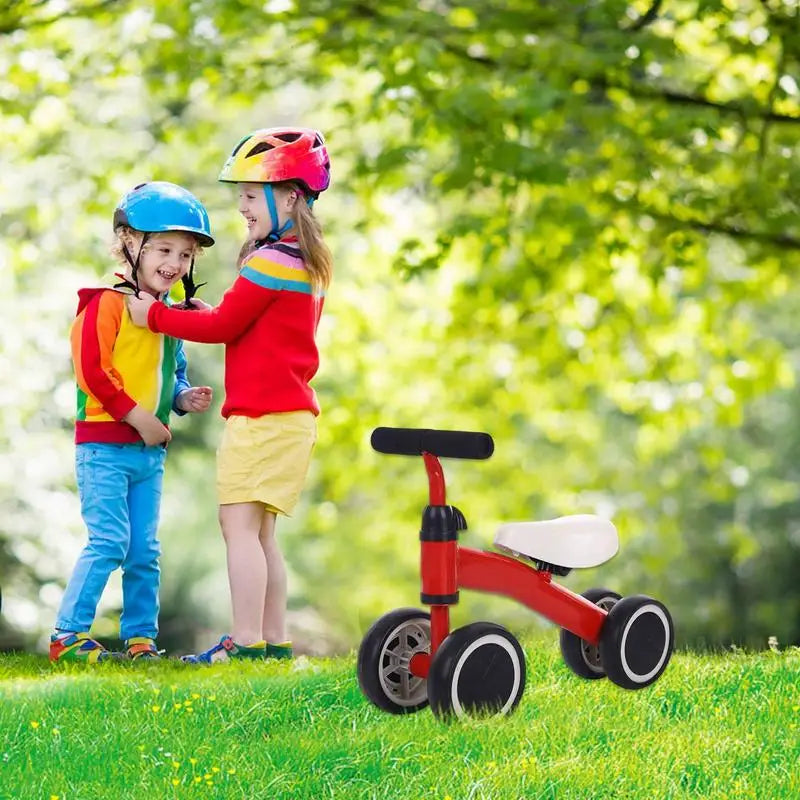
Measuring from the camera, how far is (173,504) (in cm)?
1395

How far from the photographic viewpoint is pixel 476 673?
3781mm

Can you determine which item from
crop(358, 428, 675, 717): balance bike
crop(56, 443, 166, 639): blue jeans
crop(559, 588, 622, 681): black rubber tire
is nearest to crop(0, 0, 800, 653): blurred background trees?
crop(559, 588, 622, 681): black rubber tire

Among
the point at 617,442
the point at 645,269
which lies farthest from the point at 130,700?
the point at 617,442

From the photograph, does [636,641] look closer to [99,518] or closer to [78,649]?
[99,518]

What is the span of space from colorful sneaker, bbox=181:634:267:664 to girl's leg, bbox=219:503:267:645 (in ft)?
0.39

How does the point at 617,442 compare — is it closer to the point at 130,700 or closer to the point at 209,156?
the point at 209,156

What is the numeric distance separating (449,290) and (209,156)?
3713mm

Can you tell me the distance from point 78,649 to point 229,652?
0.57m

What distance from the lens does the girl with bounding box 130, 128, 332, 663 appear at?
4.46m

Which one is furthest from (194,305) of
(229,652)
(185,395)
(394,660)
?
(394,660)

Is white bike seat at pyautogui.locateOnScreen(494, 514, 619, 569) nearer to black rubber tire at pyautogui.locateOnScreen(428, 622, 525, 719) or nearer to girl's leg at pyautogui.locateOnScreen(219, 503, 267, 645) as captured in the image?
black rubber tire at pyautogui.locateOnScreen(428, 622, 525, 719)

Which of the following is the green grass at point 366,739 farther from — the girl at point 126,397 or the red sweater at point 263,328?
the red sweater at point 263,328

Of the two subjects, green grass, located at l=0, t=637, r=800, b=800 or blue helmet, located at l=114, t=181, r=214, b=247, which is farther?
blue helmet, located at l=114, t=181, r=214, b=247

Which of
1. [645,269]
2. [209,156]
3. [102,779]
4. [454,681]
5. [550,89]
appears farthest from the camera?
[209,156]
